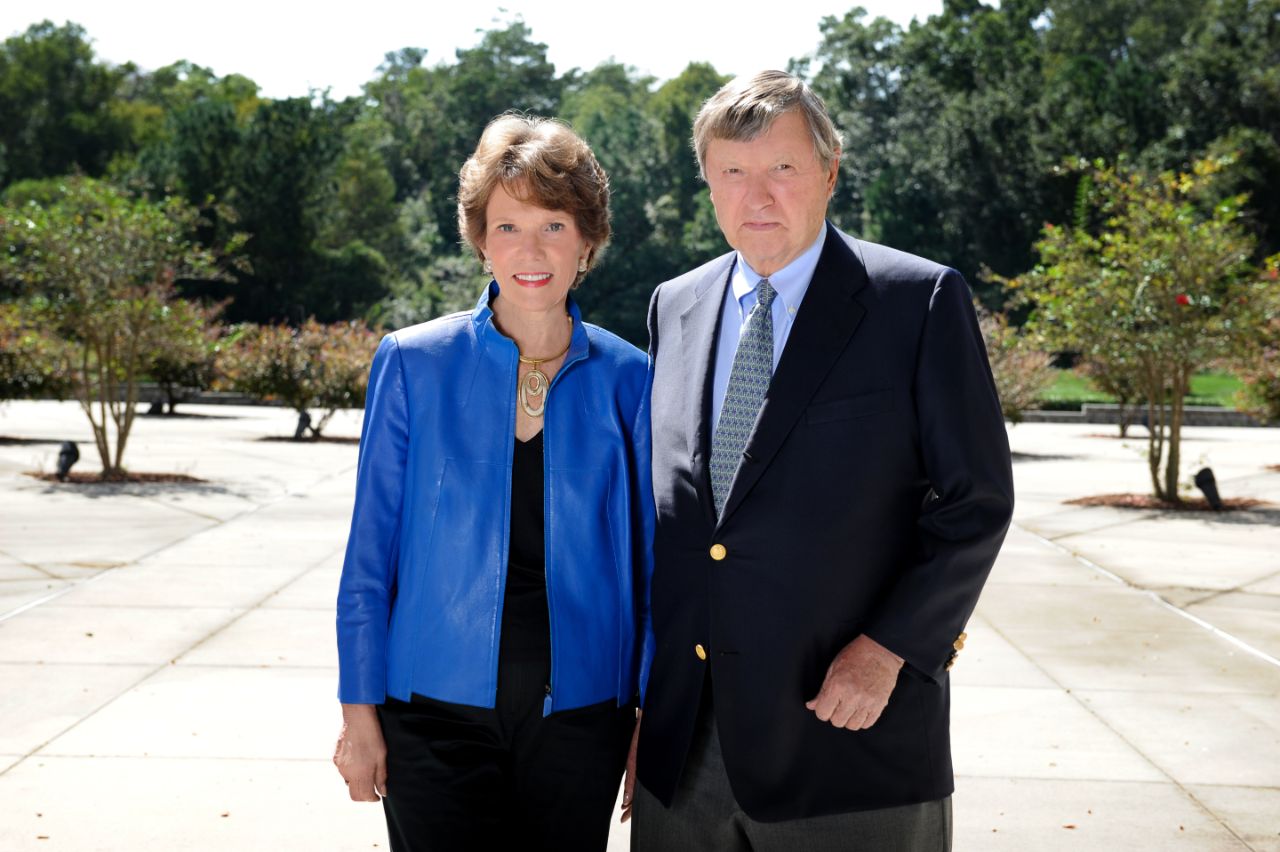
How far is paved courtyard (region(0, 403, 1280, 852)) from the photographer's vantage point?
4.84m

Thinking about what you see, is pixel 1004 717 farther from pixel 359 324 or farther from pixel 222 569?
pixel 359 324

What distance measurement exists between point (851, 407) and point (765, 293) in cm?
33

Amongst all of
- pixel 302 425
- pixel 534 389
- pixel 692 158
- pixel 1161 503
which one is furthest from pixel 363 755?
pixel 692 158

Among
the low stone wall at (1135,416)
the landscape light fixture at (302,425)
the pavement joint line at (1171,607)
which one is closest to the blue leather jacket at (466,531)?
the pavement joint line at (1171,607)

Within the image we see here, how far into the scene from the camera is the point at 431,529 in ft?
9.12

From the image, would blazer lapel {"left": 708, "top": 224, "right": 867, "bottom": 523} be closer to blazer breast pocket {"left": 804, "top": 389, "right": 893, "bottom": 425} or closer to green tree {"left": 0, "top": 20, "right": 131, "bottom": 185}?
blazer breast pocket {"left": 804, "top": 389, "right": 893, "bottom": 425}

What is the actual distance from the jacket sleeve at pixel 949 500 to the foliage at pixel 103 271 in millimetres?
14374

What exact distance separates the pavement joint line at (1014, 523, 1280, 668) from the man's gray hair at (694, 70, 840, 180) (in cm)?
582

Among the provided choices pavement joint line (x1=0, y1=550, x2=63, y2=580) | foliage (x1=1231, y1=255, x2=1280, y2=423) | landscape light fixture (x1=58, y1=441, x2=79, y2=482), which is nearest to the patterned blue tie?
pavement joint line (x1=0, y1=550, x2=63, y2=580)

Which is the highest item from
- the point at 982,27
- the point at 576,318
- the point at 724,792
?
the point at 982,27

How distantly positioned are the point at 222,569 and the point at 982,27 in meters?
61.0

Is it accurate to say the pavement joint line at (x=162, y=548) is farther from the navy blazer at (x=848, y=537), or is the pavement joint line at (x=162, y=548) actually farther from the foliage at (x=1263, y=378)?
the foliage at (x=1263, y=378)

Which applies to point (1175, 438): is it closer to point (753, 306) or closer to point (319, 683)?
point (319, 683)

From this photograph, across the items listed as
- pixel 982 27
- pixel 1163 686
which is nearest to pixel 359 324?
pixel 1163 686
